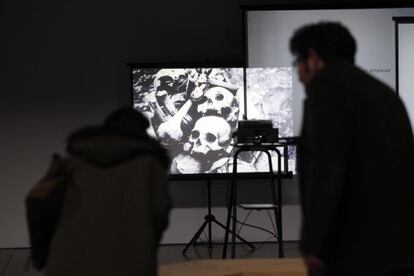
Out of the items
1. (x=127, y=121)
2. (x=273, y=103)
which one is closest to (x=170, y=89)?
(x=273, y=103)

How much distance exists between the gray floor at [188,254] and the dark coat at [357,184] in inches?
145

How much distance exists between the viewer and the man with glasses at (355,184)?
6.73 ft

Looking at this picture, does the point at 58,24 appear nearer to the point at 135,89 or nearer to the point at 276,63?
the point at 135,89

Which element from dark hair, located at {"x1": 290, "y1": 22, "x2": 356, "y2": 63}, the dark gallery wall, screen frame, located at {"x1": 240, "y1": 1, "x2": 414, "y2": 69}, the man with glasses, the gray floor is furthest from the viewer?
the dark gallery wall

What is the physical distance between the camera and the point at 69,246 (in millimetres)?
2314

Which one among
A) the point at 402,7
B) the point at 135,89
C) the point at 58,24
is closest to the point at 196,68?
the point at 135,89

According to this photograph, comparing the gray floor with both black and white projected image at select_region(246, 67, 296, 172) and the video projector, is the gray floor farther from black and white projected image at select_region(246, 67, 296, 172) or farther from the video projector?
the video projector

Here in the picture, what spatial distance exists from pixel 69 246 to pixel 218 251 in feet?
12.4

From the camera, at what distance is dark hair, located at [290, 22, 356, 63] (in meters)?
2.22

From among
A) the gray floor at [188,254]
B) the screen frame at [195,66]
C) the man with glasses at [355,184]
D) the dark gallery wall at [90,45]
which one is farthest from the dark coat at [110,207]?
the dark gallery wall at [90,45]

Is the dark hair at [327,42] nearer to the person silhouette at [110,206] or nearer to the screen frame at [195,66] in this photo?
the person silhouette at [110,206]

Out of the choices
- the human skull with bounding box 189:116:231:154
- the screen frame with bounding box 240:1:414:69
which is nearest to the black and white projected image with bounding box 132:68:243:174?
the human skull with bounding box 189:116:231:154

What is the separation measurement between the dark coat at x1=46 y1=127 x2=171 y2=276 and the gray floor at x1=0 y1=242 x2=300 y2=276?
328 centimetres

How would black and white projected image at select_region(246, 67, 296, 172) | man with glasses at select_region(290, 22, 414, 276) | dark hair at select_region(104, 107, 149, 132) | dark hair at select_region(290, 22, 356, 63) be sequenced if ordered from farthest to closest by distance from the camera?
black and white projected image at select_region(246, 67, 296, 172)
dark hair at select_region(104, 107, 149, 132)
dark hair at select_region(290, 22, 356, 63)
man with glasses at select_region(290, 22, 414, 276)
